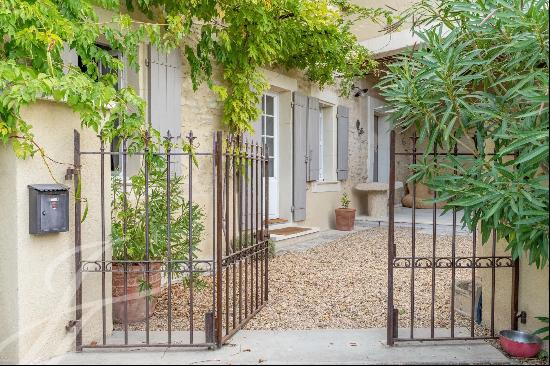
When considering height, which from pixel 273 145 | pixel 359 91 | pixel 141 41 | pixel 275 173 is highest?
pixel 359 91

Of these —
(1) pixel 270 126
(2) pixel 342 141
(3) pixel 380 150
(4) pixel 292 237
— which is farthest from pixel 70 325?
(3) pixel 380 150

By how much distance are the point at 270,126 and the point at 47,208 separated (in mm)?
5540

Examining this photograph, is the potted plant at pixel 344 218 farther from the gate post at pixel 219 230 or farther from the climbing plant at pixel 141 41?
the gate post at pixel 219 230

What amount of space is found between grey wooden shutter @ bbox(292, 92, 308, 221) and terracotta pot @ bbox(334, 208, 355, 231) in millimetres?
1125

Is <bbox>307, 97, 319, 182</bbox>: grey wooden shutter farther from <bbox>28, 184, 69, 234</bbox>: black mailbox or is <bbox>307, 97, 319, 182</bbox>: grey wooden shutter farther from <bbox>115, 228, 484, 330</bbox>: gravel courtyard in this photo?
<bbox>28, 184, 69, 234</bbox>: black mailbox

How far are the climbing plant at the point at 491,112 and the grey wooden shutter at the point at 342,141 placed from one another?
20.3ft

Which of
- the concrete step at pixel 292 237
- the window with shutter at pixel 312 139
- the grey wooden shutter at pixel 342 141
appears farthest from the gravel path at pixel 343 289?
the grey wooden shutter at pixel 342 141

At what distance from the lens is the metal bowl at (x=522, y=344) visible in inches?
126

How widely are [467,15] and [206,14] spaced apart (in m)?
2.90

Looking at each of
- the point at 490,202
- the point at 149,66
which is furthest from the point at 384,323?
the point at 149,66

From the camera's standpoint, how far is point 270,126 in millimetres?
8273

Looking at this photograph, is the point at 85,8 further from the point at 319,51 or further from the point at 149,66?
the point at 319,51

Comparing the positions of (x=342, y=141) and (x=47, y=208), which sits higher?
(x=342, y=141)

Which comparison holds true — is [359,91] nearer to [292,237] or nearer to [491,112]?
[292,237]
